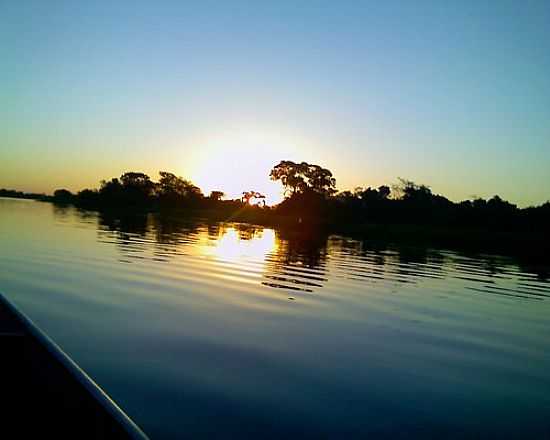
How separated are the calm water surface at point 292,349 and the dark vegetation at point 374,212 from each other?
135 feet

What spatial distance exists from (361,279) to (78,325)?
12.7 meters

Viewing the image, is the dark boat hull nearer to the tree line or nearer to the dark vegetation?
the dark vegetation

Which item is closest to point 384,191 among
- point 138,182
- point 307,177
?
point 307,177

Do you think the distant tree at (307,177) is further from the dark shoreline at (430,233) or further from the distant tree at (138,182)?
the distant tree at (138,182)

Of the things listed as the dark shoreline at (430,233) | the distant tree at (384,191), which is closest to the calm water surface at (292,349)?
the dark shoreline at (430,233)

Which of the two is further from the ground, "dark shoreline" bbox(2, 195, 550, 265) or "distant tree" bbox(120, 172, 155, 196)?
"distant tree" bbox(120, 172, 155, 196)

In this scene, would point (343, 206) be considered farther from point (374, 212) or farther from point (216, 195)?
point (216, 195)

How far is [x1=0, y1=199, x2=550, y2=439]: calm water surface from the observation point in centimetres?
546

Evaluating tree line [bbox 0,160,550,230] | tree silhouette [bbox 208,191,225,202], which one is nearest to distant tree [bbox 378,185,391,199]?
tree line [bbox 0,160,550,230]

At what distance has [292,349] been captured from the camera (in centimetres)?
820

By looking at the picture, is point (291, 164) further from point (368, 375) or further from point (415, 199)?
point (368, 375)

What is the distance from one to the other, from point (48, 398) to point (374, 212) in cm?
9218

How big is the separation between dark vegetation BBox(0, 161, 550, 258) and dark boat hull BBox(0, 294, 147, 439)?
5159 cm

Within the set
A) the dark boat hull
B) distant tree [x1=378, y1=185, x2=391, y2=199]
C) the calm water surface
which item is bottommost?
A: the calm water surface
